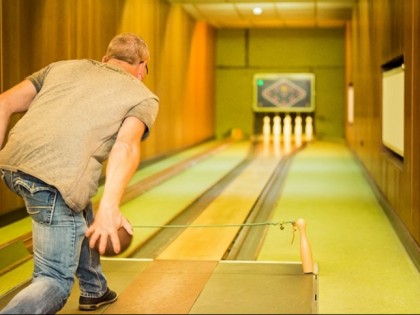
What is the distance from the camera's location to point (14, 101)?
276 cm

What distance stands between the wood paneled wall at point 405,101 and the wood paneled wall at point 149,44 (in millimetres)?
2852

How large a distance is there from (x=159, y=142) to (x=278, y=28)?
21.3 ft

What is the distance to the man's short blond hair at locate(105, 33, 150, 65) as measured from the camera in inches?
110

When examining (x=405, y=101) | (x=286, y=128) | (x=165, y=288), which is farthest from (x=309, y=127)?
(x=165, y=288)

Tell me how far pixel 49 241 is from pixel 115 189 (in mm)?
396

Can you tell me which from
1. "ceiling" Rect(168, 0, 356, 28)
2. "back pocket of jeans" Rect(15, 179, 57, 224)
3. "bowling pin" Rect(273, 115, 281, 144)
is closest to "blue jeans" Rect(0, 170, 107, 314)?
"back pocket of jeans" Rect(15, 179, 57, 224)

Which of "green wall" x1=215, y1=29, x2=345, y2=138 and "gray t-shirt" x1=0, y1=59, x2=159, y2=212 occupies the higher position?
"green wall" x1=215, y1=29, x2=345, y2=138

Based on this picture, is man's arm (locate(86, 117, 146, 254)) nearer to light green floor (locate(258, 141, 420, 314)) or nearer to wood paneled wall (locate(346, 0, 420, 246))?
light green floor (locate(258, 141, 420, 314))

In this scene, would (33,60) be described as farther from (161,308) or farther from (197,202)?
(161,308)

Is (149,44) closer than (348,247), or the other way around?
(348,247)

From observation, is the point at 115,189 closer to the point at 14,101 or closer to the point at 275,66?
the point at 14,101

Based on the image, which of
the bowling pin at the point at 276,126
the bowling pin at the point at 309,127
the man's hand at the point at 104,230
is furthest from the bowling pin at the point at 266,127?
the man's hand at the point at 104,230

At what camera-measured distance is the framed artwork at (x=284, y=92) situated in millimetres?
16312

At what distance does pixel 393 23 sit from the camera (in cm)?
568
